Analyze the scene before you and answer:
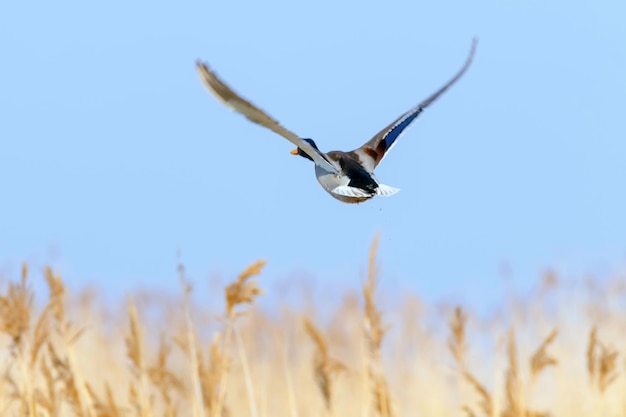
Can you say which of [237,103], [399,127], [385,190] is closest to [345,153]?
[385,190]

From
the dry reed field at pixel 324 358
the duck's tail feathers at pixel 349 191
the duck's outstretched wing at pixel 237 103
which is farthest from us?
the dry reed field at pixel 324 358

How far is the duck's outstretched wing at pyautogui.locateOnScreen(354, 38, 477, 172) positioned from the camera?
361 cm

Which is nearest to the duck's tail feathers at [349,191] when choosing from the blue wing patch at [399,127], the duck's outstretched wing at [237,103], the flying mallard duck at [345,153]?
the flying mallard duck at [345,153]

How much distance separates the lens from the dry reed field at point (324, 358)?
3576 mm

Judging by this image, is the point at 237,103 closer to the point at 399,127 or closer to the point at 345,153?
the point at 345,153

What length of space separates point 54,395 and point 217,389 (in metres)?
0.58

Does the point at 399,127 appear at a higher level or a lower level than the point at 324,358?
higher

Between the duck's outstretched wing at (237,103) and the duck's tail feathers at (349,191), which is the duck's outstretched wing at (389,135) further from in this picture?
the duck's outstretched wing at (237,103)

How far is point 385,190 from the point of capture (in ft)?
10.4

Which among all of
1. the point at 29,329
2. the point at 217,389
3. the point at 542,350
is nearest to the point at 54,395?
the point at 29,329

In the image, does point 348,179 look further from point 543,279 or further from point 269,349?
point 269,349

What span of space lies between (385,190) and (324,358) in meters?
0.86

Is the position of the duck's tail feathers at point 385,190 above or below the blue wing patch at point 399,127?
below

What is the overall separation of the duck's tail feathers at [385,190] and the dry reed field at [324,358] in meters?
0.33
